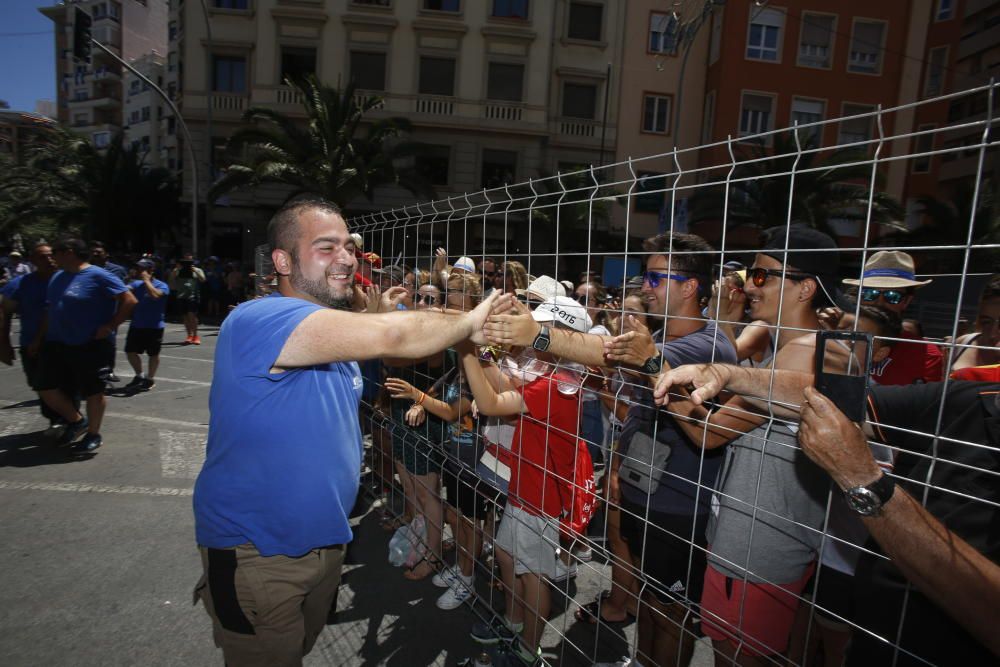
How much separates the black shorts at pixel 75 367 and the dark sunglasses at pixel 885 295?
229 inches

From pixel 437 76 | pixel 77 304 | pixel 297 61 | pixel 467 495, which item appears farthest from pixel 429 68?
pixel 467 495

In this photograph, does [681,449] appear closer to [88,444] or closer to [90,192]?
[88,444]

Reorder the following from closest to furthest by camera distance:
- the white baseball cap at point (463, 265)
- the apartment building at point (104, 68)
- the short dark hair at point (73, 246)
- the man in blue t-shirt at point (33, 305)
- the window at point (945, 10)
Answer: the white baseball cap at point (463, 265) → the short dark hair at point (73, 246) → the man in blue t-shirt at point (33, 305) → the window at point (945, 10) → the apartment building at point (104, 68)

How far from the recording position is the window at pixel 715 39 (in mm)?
20812

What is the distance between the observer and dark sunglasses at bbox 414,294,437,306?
3324mm

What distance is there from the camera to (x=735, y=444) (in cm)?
190

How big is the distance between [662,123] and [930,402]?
2298 cm

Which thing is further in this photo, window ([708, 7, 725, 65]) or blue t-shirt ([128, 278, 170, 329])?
window ([708, 7, 725, 65])

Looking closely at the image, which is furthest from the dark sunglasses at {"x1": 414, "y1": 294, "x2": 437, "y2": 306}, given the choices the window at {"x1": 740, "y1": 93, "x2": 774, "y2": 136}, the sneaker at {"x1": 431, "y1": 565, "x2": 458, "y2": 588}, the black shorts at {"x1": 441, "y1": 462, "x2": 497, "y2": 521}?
the window at {"x1": 740, "y1": 93, "x2": 774, "y2": 136}

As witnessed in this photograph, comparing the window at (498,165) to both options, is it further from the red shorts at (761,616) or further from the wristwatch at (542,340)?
the red shorts at (761,616)

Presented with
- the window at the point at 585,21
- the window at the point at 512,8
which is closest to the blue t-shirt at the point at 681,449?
the window at the point at 512,8

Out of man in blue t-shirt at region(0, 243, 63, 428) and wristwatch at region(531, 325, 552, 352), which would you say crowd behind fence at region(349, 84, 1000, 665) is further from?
man in blue t-shirt at region(0, 243, 63, 428)

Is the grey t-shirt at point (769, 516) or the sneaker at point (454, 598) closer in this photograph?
the grey t-shirt at point (769, 516)

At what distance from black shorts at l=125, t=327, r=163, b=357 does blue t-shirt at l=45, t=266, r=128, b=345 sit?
237 cm
